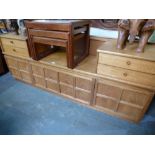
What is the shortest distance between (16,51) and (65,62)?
0.74m

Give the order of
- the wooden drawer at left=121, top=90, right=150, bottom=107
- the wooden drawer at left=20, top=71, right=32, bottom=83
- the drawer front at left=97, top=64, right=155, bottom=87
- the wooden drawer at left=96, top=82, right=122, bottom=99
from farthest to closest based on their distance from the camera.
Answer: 1. the wooden drawer at left=20, top=71, right=32, bottom=83
2. the wooden drawer at left=96, top=82, right=122, bottom=99
3. the wooden drawer at left=121, top=90, right=150, bottom=107
4. the drawer front at left=97, top=64, right=155, bottom=87

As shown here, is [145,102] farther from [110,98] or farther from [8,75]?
[8,75]

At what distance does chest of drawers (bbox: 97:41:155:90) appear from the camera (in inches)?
40.8

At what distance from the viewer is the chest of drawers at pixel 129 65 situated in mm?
1036

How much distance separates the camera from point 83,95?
158cm

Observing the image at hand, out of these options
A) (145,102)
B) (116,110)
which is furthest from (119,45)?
(116,110)

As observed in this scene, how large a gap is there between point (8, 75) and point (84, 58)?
1.54m

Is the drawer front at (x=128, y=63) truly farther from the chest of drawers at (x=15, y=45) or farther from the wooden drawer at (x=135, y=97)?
the chest of drawers at (x=15, y=45)

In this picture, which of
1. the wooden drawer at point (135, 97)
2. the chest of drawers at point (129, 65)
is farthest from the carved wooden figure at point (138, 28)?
the wooden drawer at point (135, 97)

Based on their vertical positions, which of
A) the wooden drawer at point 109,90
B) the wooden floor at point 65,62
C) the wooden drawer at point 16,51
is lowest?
the wooden drawer at point 109,90

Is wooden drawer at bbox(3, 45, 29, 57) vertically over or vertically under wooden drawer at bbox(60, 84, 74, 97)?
over

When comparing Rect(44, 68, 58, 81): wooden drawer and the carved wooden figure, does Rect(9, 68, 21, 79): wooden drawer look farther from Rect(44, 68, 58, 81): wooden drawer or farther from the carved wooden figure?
the carved wooden figure

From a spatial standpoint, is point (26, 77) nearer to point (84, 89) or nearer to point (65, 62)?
point (65, 62)

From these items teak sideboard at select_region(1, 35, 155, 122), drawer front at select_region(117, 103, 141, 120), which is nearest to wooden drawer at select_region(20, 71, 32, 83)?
teak sideboard at select_region(1, 35, 155, 122)
